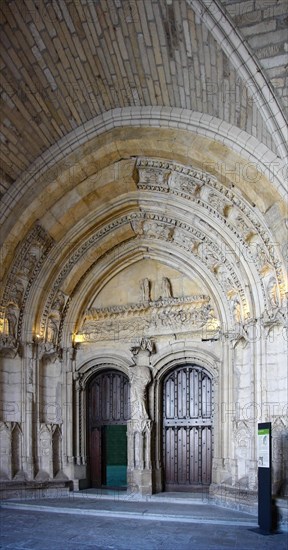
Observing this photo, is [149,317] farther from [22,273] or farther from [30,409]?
[30,409]

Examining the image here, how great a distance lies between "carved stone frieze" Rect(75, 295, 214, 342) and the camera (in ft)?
33.9

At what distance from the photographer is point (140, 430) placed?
33.4ft

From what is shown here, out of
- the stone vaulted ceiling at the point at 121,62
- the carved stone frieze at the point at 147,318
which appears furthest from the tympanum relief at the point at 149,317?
the stone vaulted ceiling at the point at 121,62

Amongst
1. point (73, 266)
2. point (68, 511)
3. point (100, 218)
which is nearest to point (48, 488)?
point (68, 511)

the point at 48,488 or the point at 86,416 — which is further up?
the point at 86,416

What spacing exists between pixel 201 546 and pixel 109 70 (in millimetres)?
6161

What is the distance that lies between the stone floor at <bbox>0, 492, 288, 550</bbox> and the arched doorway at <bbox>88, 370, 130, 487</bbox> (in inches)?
33.4

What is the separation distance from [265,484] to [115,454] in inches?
164

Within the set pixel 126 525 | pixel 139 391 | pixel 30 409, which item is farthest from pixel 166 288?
pixel 126 525

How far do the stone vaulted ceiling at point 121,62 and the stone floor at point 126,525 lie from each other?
4827 mm

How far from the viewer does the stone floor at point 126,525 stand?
22.2 ft

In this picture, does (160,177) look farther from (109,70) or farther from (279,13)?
(279,13)

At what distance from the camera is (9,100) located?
338 inches

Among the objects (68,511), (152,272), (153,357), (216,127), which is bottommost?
(68,511)
